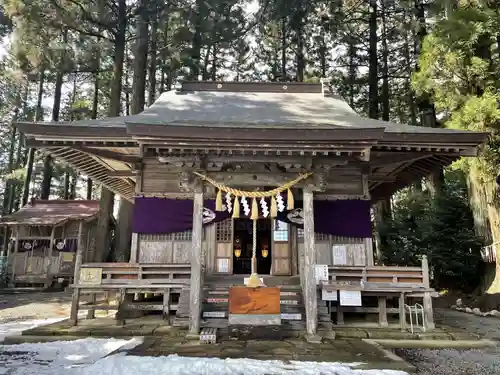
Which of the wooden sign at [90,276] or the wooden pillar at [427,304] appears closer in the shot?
the wooden pillar at [427,304]

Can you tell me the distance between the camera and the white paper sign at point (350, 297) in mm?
7098

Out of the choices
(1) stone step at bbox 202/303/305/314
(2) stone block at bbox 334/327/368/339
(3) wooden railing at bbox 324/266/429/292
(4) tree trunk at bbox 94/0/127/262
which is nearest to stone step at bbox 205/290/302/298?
(1) stone step at bbox 202/303/305/314

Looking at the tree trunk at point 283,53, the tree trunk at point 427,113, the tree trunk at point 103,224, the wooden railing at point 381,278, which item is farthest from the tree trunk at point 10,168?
the wooden railing at point 381,278

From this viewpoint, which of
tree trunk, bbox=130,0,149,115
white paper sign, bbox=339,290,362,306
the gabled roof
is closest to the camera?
white paper sign, bbox=339,290,362,306

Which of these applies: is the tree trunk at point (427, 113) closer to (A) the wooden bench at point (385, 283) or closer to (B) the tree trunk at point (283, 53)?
(B) the tree trunk at point (283, 53)

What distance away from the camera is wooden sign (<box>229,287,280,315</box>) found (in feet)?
22.4

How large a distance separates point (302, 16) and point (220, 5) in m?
Answer: 4.43

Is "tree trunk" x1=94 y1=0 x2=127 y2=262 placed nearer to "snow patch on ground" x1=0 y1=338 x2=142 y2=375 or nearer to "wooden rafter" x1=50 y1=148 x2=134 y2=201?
"wooden rafter" x1=50 y1=148 x2=134 y2=201

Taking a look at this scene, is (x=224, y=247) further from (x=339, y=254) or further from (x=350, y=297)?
(x=350, y=297)

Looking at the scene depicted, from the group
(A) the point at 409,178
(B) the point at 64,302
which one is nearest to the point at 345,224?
(A) the point at 409,178

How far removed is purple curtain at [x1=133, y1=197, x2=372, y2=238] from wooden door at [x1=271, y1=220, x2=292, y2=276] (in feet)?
2.76

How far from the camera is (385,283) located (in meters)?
7.41

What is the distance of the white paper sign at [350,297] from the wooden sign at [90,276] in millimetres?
4906

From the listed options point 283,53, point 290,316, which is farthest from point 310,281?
point 283,53
